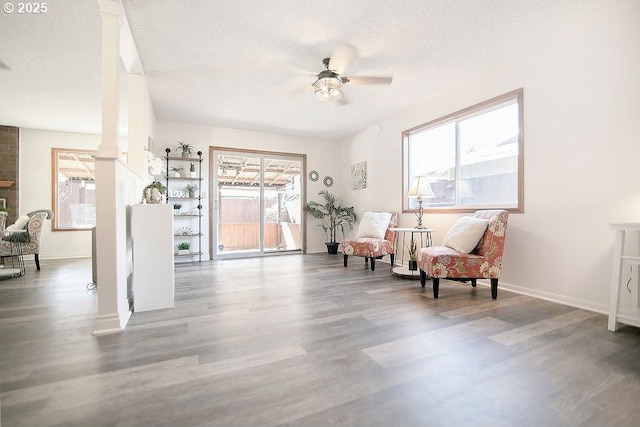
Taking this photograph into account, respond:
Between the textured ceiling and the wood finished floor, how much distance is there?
8.09ft

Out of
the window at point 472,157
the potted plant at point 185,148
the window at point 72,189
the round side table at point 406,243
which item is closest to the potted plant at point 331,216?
the round side table at point 406,243

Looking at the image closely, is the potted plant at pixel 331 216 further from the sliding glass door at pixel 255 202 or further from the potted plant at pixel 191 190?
the potted plant at pixel 191 190

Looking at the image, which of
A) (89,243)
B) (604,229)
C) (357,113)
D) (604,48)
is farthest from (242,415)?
(89,243)

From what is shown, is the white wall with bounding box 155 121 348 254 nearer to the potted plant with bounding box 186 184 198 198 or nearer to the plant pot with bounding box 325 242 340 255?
the potted plant with bounding box 186 184 198 198

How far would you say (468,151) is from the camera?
361cm

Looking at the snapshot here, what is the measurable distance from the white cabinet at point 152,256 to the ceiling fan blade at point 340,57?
1993 mm

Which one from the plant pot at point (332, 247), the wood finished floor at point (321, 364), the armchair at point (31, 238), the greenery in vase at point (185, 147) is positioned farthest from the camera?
the plant pot at point (332, 247)

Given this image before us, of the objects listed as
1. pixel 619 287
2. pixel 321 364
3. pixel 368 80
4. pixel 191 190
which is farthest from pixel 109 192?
pixel 619 287

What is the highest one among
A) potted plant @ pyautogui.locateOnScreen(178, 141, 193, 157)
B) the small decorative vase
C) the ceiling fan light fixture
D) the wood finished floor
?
the ceiling fan light fixture

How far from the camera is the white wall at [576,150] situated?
220 cm

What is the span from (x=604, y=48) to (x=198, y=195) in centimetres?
559

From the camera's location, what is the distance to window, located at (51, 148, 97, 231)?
217 inches

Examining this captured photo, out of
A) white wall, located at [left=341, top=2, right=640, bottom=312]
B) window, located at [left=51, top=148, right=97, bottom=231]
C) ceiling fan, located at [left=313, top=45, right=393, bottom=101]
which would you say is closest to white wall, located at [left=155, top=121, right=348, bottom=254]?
window, located at [left=51, top=148, right=97, bottom=231]

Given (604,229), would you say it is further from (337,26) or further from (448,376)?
(337,26)
